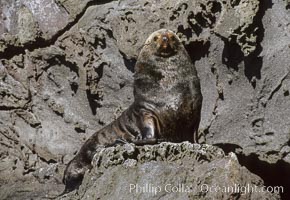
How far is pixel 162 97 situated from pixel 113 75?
2.88 ft

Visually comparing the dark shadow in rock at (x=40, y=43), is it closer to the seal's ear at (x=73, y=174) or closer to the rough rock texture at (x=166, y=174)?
the seal's ear at (x=73, y=174)

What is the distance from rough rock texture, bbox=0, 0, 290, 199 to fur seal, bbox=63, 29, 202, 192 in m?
0.28

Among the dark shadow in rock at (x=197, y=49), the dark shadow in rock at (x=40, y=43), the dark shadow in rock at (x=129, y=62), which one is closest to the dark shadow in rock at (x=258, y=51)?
the dark shadow in rock at (x=197, y=49)

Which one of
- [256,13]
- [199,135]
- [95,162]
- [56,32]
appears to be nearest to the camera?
[95,162]

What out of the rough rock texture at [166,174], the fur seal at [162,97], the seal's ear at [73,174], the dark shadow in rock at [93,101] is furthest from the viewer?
the dark shadow in rock at [93,101]

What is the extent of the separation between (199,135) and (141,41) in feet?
2.90

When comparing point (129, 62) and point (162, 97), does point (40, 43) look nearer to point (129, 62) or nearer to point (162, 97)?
point (129, 62)

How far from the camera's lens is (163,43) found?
271 inches

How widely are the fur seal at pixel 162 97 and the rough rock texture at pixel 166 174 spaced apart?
4.07 ft

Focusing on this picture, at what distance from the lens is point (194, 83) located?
6.94 metres

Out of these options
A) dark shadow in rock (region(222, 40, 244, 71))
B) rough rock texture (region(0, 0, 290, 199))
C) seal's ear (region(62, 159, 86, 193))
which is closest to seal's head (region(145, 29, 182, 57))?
rough rock texture (region(0, 0, 290, 199))

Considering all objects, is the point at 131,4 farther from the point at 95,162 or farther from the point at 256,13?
the point at 95,162

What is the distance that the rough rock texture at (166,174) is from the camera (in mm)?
5070

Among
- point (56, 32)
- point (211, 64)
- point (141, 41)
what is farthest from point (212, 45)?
point (56, 32)
